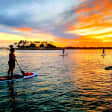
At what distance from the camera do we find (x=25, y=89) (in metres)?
12.6

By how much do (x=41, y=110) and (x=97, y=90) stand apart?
6.14 m

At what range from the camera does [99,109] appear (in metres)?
8.60

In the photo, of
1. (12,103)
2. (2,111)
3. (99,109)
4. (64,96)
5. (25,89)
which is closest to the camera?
(2,111)

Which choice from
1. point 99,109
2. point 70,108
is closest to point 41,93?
point 70,108

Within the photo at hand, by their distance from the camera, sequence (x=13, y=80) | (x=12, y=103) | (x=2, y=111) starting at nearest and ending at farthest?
(x=2, y=111)
(x=12, y=103)
(x=13, y=80)

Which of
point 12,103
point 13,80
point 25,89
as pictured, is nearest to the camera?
point 12,103

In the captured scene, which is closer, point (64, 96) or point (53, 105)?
point (53, 105)

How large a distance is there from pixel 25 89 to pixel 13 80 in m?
3.54

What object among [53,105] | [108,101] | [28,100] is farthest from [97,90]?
[28,100]

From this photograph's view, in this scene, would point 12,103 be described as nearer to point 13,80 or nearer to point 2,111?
point 2,111

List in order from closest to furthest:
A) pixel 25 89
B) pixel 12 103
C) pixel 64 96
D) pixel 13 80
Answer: pixel 12 103
pixel 64 96
pixel 25 89
pixel 13 80

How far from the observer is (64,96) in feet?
35.7

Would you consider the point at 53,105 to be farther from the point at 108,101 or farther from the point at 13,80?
the point at 13,80

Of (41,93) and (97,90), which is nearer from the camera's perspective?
(41,93)
